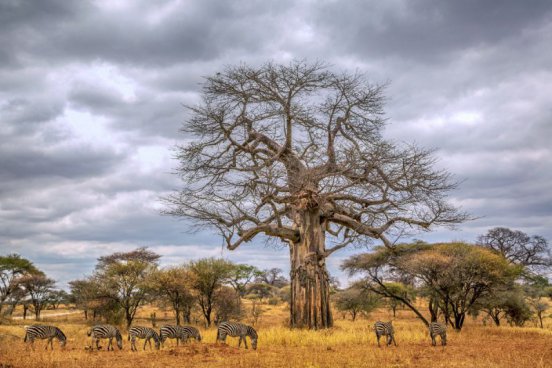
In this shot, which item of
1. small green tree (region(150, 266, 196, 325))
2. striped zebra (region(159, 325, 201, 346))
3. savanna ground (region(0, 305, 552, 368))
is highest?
small green tree (region(150, 266, 196, 325))

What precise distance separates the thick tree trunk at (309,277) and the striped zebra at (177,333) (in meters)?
4.13

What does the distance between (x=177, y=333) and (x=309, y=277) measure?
17.7 feet

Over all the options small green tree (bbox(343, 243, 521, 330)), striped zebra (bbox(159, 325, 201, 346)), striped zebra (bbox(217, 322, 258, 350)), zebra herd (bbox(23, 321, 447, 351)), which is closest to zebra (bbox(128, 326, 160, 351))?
zebra herd (bbox(23, 321, 447, 351))

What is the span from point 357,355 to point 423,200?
7165 mm

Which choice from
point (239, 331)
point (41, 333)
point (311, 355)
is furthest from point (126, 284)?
point (311, 355)

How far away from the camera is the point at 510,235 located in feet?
141

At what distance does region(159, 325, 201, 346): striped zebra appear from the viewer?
46.3 feet

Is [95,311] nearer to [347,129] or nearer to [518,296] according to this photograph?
[347,129]

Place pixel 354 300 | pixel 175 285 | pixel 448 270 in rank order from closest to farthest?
1. pixel 448 270
2. pixel 175 285
3. pixel 354 300

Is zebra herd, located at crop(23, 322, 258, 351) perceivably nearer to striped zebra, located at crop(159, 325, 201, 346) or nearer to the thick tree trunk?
striped zebra, located at crop(159, 325, 201, 346)

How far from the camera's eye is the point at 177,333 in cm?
1451

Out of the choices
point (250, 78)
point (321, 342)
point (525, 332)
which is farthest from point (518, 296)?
point (250, 78)

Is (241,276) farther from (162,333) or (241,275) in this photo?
(162,333)

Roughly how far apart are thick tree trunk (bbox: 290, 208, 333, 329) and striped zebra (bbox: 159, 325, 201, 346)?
413cm
